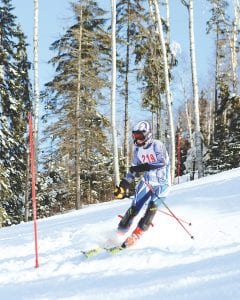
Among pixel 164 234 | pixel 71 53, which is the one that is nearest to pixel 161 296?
pixel 164 234

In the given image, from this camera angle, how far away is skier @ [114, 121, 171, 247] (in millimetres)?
7531

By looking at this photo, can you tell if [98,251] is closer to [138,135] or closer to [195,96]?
[138,135]

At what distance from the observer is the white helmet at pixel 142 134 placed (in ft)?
24.9

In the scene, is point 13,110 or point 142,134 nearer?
point 142,134

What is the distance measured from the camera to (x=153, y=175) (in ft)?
25.5


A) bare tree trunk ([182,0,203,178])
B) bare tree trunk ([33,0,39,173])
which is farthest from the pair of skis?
bare tree trunk ([33,0,39,173])

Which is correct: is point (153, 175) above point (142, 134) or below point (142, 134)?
below

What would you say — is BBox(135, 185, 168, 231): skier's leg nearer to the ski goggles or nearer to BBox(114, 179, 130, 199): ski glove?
BBox(114, 179, 130, 199): ski glove

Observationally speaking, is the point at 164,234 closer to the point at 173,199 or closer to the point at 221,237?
the point at 221,237

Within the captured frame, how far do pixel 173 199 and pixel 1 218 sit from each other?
1242 cm

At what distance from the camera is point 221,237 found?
7.11 meters

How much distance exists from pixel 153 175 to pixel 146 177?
4.8 inches

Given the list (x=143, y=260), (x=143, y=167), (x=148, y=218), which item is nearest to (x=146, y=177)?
(x=143, y=167)

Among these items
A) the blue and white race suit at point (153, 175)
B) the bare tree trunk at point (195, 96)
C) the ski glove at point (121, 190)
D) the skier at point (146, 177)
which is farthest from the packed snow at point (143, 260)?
the bare tree trunk at point (195, 96)
